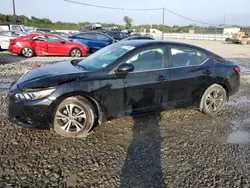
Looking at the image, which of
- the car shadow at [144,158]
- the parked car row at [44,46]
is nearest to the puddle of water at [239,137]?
the car shadow at [144,158]

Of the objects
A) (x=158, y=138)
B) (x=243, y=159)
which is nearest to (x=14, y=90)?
(x=158, y=138)

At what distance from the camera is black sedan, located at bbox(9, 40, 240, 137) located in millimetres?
3639

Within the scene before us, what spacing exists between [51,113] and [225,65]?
12.3 ft

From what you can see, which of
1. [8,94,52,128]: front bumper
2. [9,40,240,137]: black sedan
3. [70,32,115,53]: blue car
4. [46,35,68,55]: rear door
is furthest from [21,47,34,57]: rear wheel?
[8,94,52,128]: front bumper

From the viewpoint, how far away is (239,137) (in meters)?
4.14

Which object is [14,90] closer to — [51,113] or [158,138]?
[51,113]

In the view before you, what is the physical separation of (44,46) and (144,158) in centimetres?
1152

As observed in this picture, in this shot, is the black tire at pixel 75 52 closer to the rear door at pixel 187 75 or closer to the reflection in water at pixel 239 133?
the rear door at pixel 187 75

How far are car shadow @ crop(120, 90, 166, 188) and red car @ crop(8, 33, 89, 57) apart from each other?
9835 mm

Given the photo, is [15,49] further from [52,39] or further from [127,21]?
[127,21]

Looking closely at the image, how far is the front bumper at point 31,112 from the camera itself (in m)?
3.55

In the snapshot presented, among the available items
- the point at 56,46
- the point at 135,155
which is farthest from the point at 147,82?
the point at 56,46

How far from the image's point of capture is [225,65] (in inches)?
204

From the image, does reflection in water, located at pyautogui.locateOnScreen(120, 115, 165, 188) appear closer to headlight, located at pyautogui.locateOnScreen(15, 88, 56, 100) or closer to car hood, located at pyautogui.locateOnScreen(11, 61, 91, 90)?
car hood, located at pyautogui.locateOnScreen(11, 61, 91, 90)
